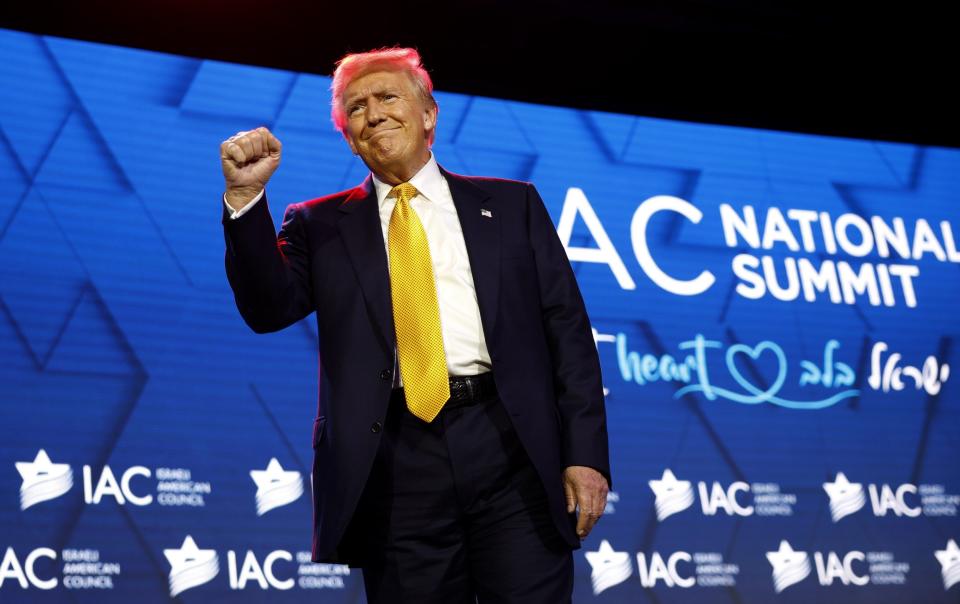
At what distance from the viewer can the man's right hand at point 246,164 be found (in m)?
1.56

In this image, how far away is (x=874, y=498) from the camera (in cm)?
372

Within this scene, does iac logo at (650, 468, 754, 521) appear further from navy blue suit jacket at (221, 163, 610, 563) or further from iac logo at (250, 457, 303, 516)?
navy blue suit jacket at (221, 163, 610, 563)

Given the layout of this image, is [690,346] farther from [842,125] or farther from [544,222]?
[544,222]

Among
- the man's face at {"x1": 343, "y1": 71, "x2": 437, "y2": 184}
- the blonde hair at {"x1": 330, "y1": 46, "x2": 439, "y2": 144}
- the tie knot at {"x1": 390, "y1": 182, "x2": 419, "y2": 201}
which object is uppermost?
the blonde hair at {"x1": 330, "y1": 46, "x2": 439, "y2": 144}

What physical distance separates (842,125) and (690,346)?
1355 millimetres

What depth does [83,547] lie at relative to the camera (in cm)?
293

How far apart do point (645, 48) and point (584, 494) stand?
9.21ft

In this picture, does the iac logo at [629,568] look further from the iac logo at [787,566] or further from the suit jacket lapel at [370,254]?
the suit jacket lapel at [370,254]

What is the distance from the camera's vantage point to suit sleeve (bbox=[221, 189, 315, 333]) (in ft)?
5.10

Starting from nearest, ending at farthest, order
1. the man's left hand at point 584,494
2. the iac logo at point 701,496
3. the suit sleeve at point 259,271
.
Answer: the suit sleeve at point 259,271, the man's left hand at point 584,494, the iac logo at point 701,496

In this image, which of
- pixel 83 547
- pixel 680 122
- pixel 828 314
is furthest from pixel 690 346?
pixel 83 547

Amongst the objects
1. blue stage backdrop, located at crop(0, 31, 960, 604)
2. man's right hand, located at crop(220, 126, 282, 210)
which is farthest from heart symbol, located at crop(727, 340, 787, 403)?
man's right hand, located at crop(220, 126, 282, 210)

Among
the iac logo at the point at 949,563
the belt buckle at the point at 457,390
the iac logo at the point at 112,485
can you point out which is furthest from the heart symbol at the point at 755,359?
the belt buckle at the point at 457,390

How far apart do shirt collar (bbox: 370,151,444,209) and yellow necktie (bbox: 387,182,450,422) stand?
0.07 feet
